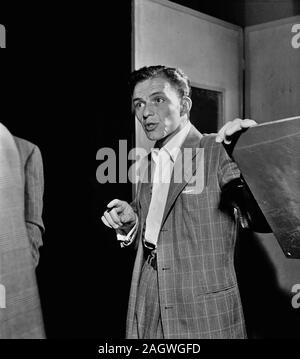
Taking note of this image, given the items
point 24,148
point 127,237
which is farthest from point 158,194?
point 24,148

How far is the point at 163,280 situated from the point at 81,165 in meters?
0.63

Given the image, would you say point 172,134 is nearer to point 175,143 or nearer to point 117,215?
point 175,143

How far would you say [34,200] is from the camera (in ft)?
6.90

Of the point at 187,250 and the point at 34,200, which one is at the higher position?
the point at 34,200

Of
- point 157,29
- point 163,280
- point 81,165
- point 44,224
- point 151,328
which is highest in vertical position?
point 157,29

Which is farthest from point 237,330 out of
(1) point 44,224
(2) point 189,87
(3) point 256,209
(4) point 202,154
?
(2) point 189,87

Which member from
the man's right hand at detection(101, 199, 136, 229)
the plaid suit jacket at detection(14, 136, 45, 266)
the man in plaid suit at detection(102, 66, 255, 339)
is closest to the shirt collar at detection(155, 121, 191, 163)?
the man in plaid suit at detection(102, 66, 255, 339)

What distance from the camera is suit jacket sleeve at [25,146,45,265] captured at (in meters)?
2.09

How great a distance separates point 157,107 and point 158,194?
37 centimetres

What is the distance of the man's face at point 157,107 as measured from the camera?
2168mm

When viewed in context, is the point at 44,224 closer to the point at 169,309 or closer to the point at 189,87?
the point at 169,309

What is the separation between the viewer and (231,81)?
2.55 metres

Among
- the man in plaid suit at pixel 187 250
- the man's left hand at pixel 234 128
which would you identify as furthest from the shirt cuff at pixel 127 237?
the man's left hand at pixel 234 128

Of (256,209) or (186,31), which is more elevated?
(186,31)
